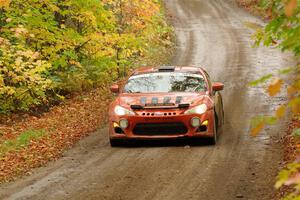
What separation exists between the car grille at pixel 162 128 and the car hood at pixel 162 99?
0.39 m

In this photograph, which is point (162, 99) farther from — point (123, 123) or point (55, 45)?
point (55, 45)

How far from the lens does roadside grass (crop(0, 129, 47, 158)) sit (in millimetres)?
11039

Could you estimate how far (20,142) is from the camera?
37.8ft

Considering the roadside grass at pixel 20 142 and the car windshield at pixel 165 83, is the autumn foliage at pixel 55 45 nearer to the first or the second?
the roadside grass at pixel 20 142

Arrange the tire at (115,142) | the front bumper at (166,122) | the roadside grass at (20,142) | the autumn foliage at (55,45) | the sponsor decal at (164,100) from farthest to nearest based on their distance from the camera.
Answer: the autumn foliage at (55,45)
the roadside grass at (20,142)
the tire at (115,142)
the sponsor decal at (164,100)
the front bumper at (166,122)

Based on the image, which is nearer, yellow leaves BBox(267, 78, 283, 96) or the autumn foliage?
yellow leaves BBox(267, 78, 283, 96)

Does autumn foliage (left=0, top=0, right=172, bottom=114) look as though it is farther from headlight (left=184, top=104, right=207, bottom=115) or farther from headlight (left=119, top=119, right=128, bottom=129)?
headlight (left=184, top=104, right=207, bottom=115)

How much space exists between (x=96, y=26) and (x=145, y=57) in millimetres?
10049

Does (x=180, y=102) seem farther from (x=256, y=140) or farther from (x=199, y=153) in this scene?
(x=256, y=140)

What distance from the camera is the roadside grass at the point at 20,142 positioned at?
11.0m

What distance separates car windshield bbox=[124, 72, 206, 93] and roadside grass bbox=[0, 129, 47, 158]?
2.37m

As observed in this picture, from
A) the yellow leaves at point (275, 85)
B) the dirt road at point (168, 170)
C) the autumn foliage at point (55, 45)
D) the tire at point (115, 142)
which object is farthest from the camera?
the autumn foliage at point (55, 45)

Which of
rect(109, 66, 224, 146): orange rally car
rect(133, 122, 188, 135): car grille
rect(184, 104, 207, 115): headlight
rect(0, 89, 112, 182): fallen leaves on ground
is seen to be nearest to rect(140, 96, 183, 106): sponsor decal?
rect(109, 66, 224, 146): orange rally car

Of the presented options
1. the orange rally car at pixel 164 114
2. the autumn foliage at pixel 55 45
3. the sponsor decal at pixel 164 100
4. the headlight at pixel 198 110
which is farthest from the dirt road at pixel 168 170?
the autumn foliage at pixel 55 45
